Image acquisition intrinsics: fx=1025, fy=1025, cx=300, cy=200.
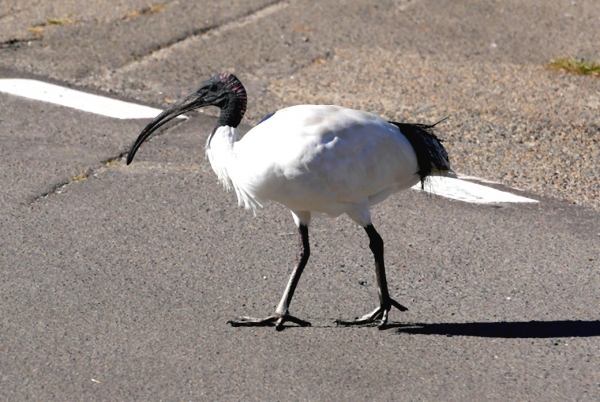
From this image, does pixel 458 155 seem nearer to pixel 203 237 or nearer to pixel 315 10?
pixel 203 237

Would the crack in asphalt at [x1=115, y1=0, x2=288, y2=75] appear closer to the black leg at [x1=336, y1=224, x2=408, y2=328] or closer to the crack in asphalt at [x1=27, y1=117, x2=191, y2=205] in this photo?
the crack in asphalt at [x1=27, y1=117, x2=191, y2=205]

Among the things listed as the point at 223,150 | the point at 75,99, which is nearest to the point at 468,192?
the point at 223,150

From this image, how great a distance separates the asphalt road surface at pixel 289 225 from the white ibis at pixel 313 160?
349 mm

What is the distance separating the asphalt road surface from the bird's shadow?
1 centimetres

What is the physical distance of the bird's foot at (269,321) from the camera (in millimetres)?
5082

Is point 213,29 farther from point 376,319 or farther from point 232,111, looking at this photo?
point 376,319

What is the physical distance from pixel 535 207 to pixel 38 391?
11.4 ft

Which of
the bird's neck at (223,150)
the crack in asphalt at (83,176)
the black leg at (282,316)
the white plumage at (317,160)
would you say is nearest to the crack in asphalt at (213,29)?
the crack in asphalt at (83,176)

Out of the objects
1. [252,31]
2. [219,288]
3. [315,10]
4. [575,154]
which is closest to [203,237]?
[219,288]

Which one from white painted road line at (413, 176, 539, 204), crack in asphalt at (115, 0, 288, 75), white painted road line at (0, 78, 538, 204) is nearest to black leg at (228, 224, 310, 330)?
white painted road line at (413, 176, 539, 204)

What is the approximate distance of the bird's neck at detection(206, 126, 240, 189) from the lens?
5.05 m

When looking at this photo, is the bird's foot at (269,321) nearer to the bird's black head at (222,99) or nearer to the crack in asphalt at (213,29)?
the bird's black head at (222,99)

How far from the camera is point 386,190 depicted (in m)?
5.24

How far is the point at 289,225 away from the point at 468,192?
128 centimetres
